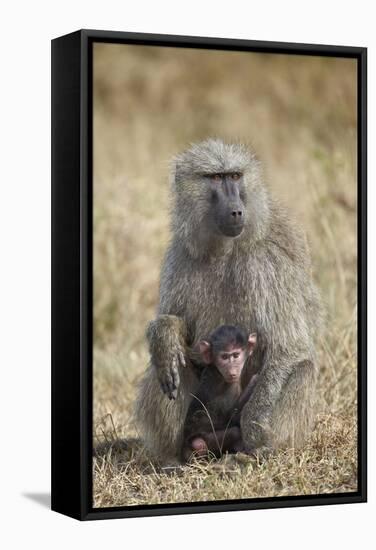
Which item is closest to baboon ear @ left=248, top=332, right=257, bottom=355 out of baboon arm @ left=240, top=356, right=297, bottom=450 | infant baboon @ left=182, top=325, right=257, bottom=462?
infant baboon @ left=182, top=325, right=257, bottom=462

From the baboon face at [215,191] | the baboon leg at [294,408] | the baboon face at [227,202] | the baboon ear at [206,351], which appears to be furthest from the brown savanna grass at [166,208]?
the baboon ear at [206,351]

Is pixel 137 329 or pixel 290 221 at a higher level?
pixel 290 221

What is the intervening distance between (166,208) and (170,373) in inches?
34.0

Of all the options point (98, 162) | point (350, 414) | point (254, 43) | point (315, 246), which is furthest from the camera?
point (98, 162)

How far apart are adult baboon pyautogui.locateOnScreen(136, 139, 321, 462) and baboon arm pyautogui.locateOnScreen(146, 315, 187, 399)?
0.04ft

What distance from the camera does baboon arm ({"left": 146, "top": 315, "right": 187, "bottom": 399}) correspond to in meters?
6.43

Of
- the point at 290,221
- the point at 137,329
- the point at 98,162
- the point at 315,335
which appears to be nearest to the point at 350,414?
the point at 315,335

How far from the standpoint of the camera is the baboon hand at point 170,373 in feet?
21.1

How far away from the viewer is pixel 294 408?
661cm

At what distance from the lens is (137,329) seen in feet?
31.9

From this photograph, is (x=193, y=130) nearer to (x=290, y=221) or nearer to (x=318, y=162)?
(x=318, y=162)

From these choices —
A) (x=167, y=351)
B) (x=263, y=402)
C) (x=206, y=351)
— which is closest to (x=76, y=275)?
(x=167, y=351)

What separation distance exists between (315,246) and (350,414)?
1952 mm

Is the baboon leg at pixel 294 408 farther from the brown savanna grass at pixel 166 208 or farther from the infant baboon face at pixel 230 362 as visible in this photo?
the infant baboon face at pixel 230 362
